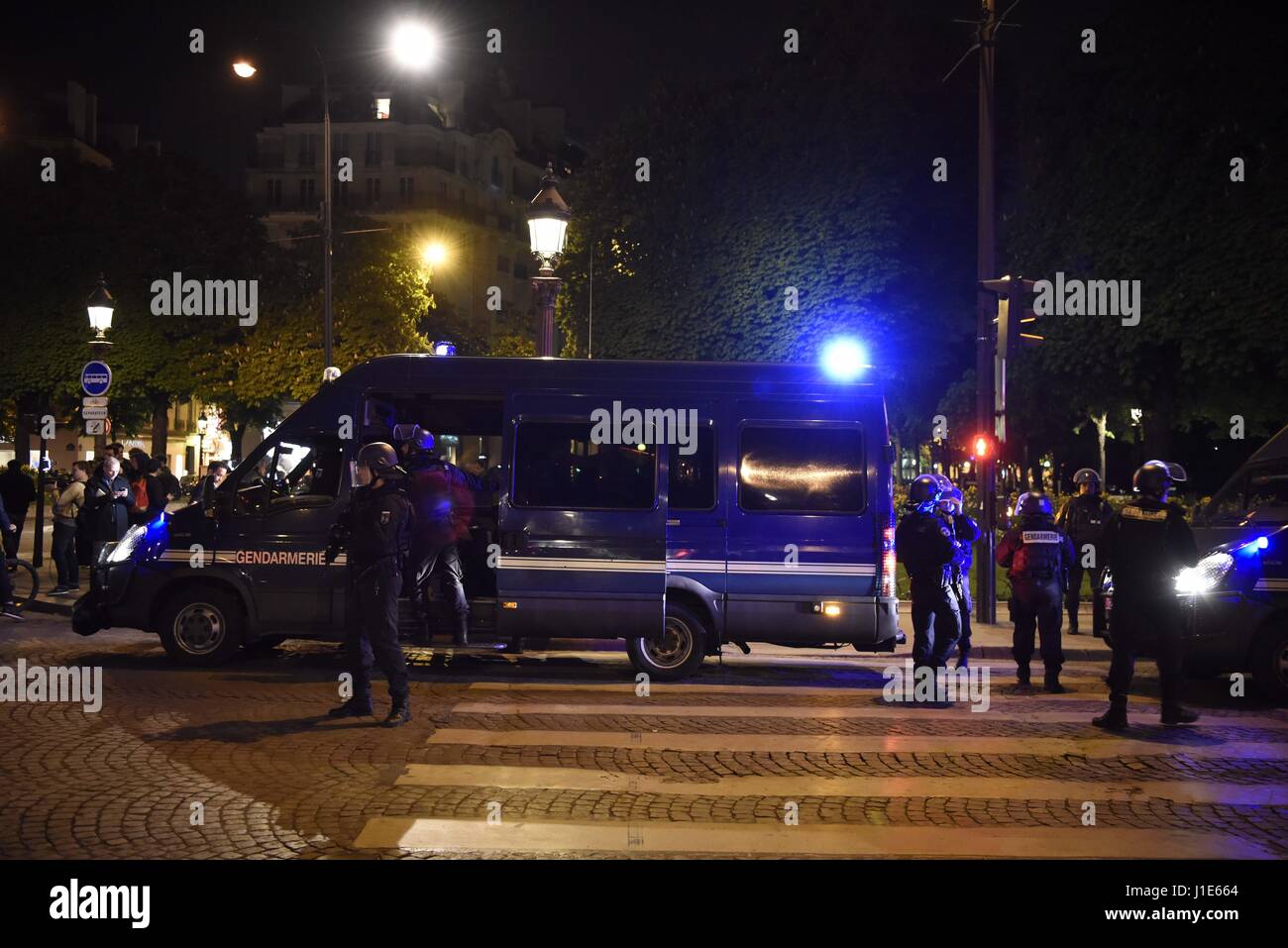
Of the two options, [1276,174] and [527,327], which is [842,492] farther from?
[527,327]

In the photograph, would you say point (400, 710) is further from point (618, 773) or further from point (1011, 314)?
point (1011, 314)

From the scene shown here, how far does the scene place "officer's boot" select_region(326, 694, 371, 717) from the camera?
326 inches

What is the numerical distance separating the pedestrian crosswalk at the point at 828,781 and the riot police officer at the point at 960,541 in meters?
1.26

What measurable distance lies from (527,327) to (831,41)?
36594 mm

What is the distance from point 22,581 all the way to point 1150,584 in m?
13.7

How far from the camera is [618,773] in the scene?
696 centimetres

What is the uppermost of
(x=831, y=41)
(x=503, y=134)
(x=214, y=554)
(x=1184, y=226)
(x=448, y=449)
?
(x=503, y=134)

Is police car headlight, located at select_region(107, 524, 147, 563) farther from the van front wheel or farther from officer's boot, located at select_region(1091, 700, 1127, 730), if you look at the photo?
officer's boot, located at select_region(1091, 700, 1127, 730)

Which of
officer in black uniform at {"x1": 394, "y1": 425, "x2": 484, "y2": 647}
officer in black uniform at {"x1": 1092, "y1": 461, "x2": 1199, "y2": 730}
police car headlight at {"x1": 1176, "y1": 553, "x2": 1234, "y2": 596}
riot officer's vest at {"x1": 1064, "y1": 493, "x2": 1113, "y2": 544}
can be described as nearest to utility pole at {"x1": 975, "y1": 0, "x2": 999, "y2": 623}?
riot officer's vest at {"x1": 1064, "y1": 493, "x2": 1113, "y2": 544}

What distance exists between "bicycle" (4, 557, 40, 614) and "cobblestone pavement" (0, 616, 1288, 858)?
5.03 metres

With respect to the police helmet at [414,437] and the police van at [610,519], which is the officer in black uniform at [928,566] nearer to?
the police van at [610,519]

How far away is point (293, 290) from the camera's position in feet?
147
